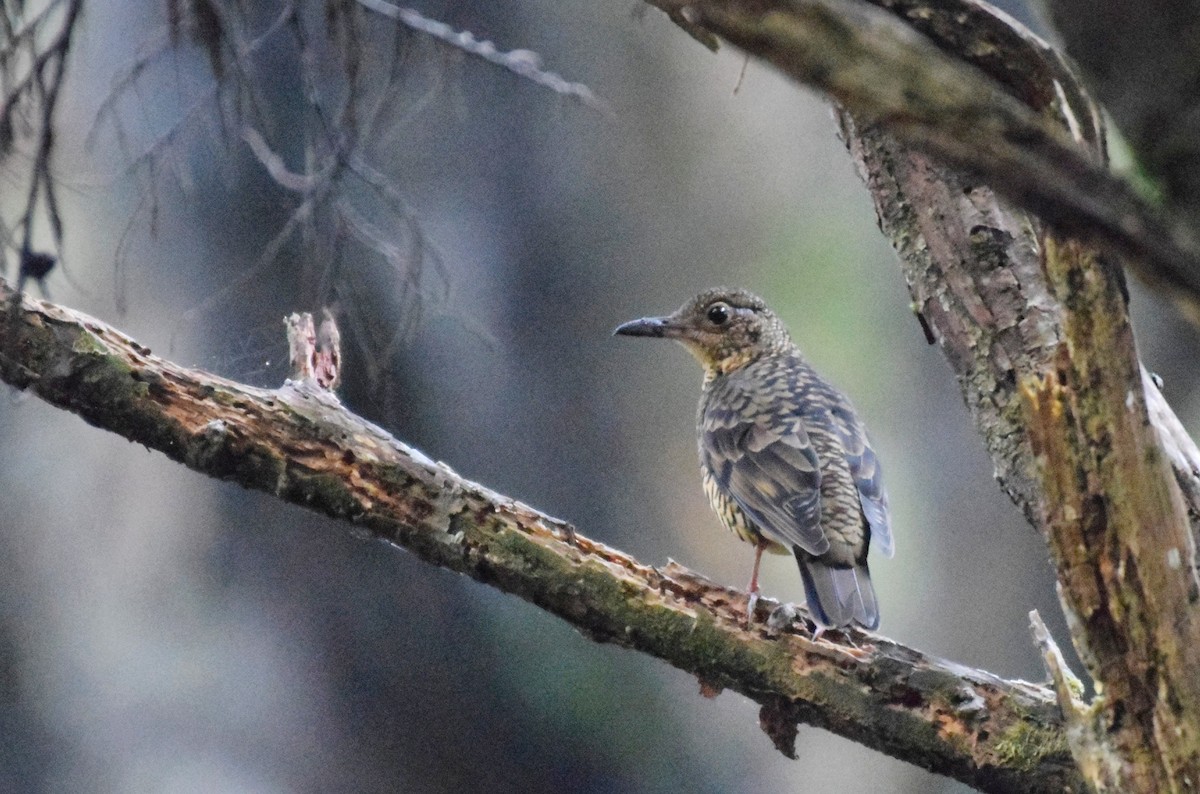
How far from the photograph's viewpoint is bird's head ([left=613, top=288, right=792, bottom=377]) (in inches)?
179

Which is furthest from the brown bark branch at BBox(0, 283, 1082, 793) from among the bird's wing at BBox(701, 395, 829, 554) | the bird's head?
the bird's head

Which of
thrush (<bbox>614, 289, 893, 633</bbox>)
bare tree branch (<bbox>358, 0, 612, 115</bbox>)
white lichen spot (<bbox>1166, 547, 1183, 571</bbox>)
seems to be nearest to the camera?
white lichen spot (<bbox>1166, 547, 1183, 571</bbox>)

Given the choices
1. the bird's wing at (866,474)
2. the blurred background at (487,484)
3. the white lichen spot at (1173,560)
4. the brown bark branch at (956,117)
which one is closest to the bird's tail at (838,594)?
the bird's wing at (866,474)

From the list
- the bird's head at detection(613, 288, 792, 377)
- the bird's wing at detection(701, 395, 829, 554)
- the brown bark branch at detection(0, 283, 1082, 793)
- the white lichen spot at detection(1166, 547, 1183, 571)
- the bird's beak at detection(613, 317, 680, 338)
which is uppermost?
the bird's head at detection(613, 288, 792, 377)

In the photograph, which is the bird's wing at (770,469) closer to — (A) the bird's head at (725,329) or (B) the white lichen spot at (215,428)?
(A) the bird's head at (725,329)

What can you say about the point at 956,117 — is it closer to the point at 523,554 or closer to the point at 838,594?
the point at 523,554

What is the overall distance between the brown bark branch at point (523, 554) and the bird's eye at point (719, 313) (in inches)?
72.5

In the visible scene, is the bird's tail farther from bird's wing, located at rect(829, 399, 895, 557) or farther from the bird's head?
the bird's head

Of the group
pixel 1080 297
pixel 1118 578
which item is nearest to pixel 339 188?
pixel 1080 297

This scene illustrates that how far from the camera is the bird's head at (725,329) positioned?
4535 mm

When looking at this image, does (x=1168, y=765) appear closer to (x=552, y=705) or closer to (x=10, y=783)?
(x=552, y=705)

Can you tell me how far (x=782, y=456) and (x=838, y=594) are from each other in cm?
74

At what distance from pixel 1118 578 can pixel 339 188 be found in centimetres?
165

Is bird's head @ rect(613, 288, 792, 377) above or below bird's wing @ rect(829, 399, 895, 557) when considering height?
above
